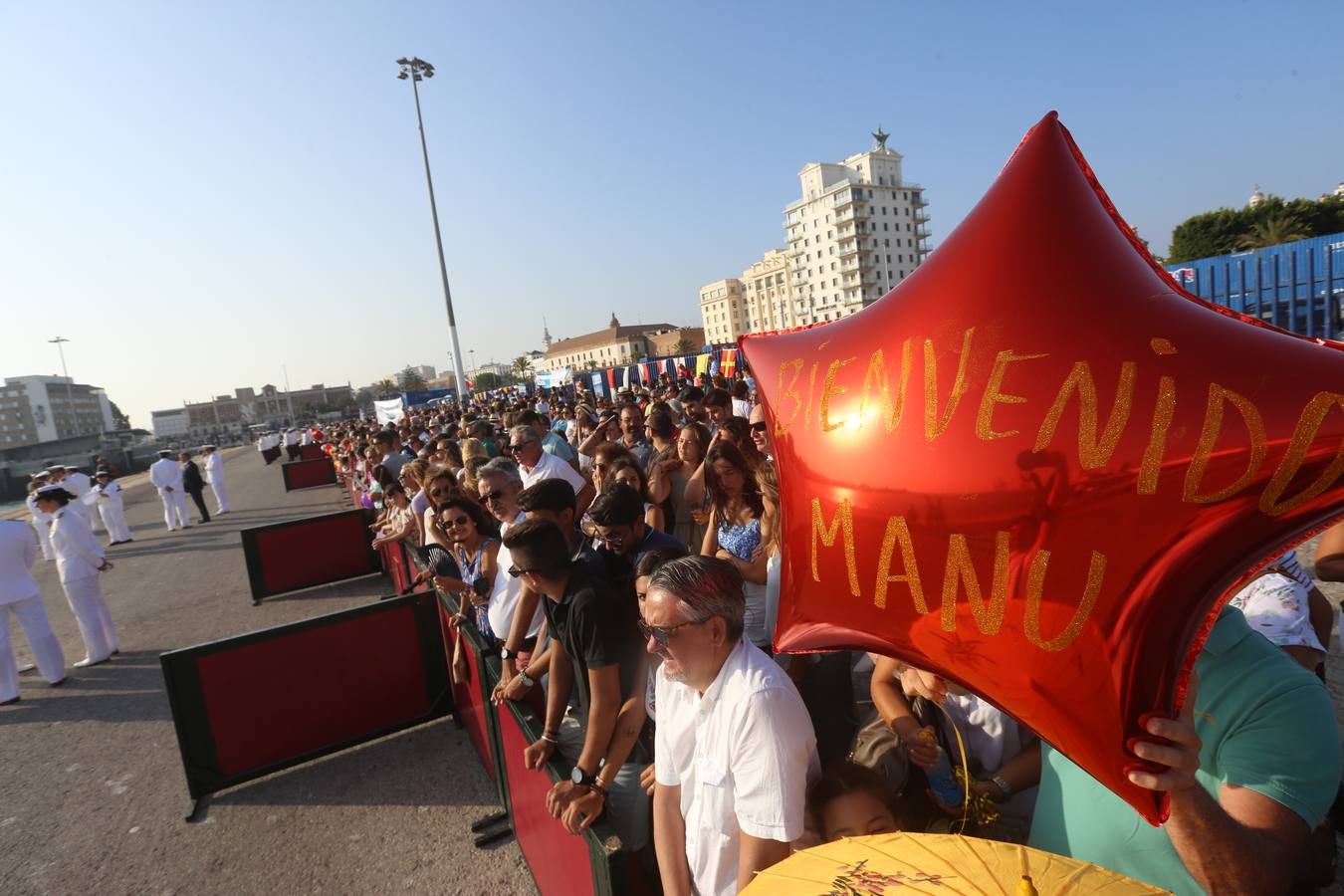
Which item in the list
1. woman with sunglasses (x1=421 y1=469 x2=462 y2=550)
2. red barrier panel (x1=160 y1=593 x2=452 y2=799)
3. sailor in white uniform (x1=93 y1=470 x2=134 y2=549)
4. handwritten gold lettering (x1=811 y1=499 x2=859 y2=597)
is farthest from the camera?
sailor in white uniform (x1=93 y1=470 x2=134 y2=549)

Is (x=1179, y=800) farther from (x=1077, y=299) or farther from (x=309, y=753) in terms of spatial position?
(x=309, y=753)

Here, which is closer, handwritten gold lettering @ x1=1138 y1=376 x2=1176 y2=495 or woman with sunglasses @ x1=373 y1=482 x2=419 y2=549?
handwritten gold lettering @ x1=1138 y1=376 x2=1176 y2=495

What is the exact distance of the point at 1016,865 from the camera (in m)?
1.03

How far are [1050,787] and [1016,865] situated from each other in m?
0.73

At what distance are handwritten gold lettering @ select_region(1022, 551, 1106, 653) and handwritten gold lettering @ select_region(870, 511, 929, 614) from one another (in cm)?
22

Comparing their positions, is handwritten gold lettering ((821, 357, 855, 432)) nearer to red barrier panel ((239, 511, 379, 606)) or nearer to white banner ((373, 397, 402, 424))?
red barrier panel ((239, 511, 379, 606))

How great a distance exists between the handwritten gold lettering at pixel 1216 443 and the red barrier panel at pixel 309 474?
2250cm

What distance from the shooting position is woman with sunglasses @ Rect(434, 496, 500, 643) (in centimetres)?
384

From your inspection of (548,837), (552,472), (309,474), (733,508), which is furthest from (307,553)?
(309,474)

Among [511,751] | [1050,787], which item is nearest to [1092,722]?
[1050,787]

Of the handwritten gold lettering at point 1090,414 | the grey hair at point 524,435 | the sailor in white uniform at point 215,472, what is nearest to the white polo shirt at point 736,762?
the handwritten gold lettering at point 1090,414

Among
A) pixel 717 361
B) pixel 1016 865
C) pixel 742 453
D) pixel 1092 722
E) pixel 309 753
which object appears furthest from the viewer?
pixel 717 361

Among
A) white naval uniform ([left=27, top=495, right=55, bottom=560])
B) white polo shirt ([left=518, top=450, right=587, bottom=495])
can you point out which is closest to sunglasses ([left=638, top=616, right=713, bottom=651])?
white polo shirt ([left=518, top=450, right=587, bottom=495])

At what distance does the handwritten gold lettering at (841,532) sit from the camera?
1.55 m
